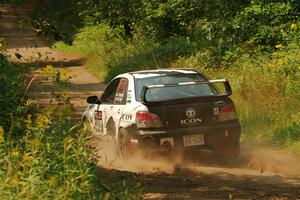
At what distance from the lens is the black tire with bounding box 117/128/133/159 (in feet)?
37.2

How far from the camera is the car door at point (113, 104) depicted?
12043mm

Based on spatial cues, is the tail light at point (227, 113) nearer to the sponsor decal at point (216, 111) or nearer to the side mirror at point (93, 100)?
the sponsor decal at point (216, 111)

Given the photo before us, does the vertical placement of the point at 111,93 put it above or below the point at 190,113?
above

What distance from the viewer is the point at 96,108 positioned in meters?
13.2

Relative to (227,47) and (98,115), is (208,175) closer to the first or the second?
(98,115)

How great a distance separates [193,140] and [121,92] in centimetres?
186

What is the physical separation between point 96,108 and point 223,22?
7692 mm

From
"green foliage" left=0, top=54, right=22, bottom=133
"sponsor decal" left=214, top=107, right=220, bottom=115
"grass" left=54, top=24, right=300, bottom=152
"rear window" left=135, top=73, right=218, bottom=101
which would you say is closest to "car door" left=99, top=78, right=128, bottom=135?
"rear window" left=135, top=73, right=218, bottom=101

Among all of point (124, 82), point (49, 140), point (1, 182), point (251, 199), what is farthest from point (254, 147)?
point (1, 182)

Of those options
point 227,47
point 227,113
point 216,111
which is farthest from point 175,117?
point 227,47

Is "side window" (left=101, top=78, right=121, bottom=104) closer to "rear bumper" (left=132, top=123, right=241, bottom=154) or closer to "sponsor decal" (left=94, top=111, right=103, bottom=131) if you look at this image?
"sponsor decal" (left=94, top=111, right=103, bottom=131)

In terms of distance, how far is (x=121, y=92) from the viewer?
1233 cm

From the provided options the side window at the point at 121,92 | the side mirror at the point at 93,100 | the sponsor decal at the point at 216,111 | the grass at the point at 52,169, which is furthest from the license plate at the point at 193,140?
the grass at the point at 52,169

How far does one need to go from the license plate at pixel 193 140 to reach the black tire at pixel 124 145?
35.5 inches
